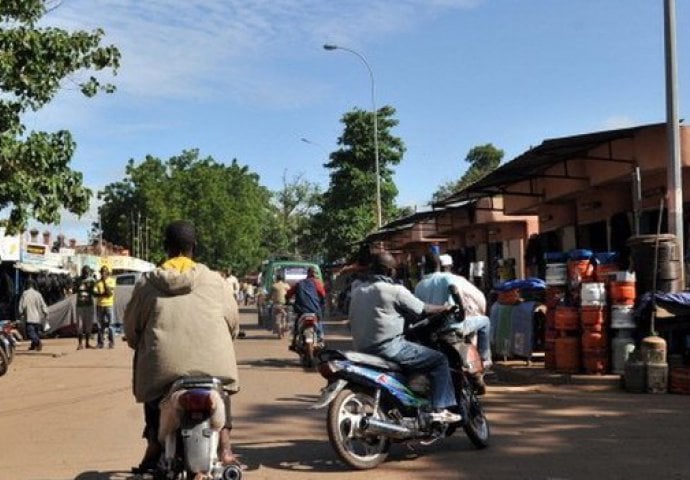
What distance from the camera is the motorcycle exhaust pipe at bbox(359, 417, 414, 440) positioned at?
6.82 m

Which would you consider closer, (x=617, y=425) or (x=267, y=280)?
(x=617, y=425)

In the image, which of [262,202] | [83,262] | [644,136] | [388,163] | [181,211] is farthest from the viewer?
[262,202]

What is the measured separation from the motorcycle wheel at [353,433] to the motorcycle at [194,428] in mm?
1757

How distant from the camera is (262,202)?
9531 centimetres

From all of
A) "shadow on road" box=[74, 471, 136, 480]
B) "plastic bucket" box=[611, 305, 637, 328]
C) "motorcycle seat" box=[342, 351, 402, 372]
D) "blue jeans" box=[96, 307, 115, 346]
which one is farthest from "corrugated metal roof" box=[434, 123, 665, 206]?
"shadow on road" box=[74, 471, 136, 480]

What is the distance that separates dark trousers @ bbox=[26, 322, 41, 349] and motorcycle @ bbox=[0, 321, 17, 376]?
13.8 ft

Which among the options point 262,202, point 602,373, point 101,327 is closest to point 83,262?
point 101,327

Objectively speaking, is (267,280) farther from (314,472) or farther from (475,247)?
(314,472)

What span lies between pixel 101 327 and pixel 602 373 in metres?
13.3

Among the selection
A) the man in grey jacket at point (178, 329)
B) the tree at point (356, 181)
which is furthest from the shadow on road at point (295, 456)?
the tree at point (356, 181)

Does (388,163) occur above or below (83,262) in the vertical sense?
above

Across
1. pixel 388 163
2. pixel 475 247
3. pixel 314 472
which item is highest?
pixel 388 163

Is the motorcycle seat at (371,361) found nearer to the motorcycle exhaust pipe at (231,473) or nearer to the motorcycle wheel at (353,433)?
the motorcycle wheel at (353,433)

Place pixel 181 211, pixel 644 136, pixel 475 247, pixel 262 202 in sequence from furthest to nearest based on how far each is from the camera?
1. pixel 262 202
2. pixel 181 211
3. pixel 475 247
4. pixel 644 136
